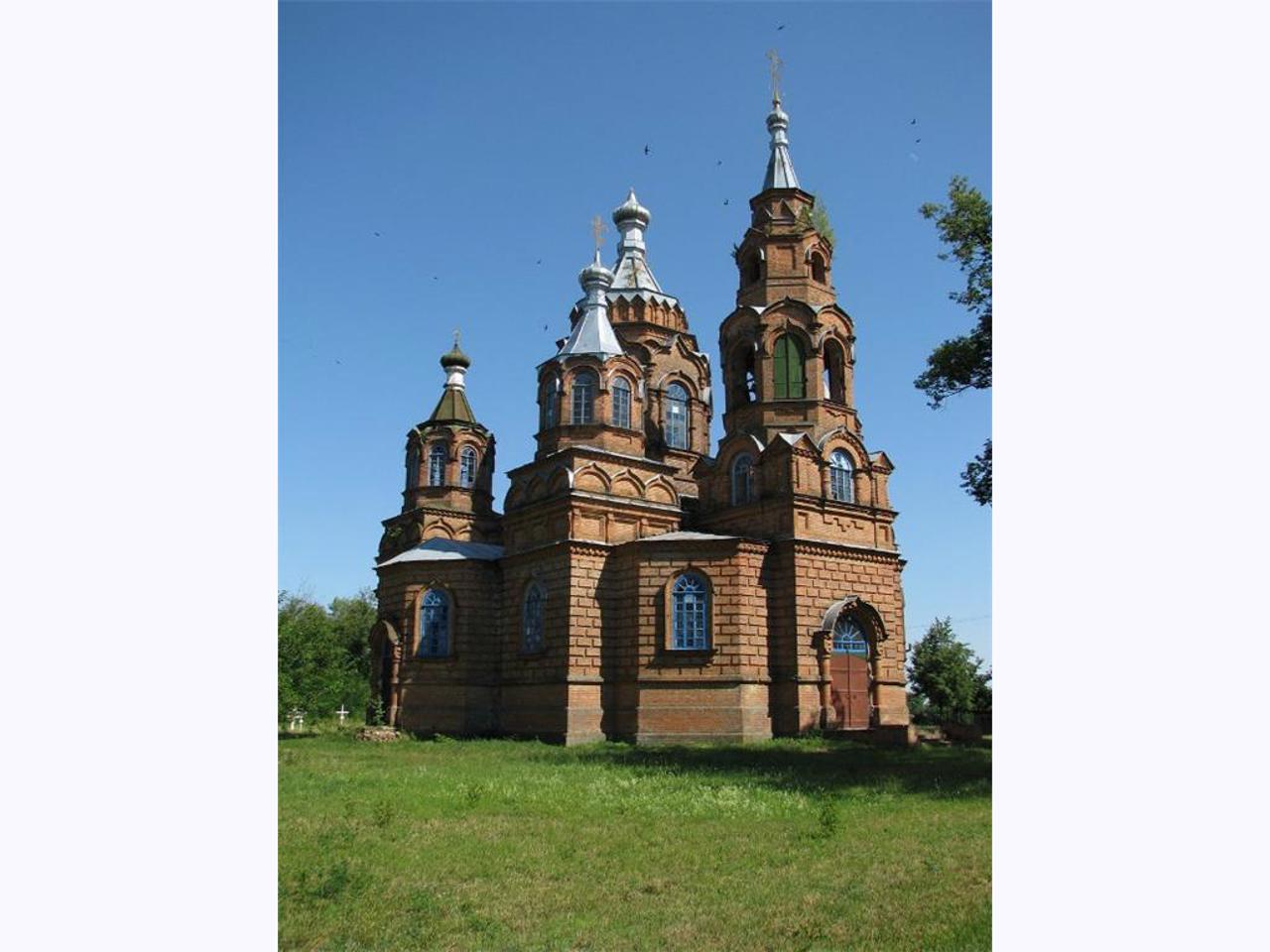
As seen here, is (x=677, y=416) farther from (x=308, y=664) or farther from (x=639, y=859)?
(x=639, y=859)

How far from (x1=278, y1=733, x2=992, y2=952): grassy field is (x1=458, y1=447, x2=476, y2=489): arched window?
716 inches

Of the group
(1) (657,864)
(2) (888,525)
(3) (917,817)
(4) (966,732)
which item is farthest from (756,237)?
(1) (657,864)

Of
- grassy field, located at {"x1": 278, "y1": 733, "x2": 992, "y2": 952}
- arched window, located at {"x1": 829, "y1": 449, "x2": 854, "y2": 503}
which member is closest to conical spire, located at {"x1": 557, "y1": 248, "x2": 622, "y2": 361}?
arched window, located at {"x1": 829, "y1": 449, "x2": 854, "y2": 503}

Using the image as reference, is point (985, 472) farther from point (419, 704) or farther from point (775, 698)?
point (419, 704)

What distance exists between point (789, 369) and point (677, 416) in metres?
6.88

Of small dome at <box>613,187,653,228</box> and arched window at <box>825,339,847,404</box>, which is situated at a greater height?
small dome at <box>613,187,653,228</box>

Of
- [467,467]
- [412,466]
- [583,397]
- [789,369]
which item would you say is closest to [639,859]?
[789,369]

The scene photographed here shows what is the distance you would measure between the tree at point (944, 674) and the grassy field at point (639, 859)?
17.1 m

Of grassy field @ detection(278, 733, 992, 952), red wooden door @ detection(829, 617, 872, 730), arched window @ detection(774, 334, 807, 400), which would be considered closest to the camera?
grassy field @ detection(278, 733, 992, 952)

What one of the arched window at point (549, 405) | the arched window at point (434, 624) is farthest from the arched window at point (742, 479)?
the arched window at point (434, 624)

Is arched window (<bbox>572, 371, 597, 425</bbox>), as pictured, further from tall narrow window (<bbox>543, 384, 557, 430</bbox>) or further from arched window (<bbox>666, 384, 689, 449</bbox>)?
A: arched window (<bbox>666, 384, 689, 449</bbox>)

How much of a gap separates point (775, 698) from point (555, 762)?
7035 millimetres

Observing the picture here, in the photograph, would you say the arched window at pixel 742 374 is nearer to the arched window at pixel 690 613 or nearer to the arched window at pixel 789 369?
the arched window at pixel 789 369

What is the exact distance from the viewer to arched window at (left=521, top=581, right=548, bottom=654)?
84.3 ft
